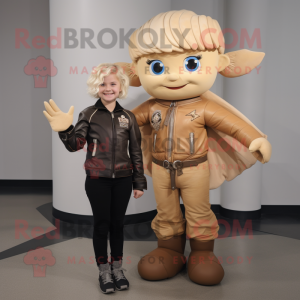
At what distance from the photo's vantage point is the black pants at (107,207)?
6.52 ft

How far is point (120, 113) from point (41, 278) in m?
1.18

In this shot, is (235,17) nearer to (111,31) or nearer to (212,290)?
(111,31)

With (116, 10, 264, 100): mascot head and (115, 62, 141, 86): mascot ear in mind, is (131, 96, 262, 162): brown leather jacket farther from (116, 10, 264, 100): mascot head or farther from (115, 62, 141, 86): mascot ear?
(115, 62, 141, 86): mascot ear

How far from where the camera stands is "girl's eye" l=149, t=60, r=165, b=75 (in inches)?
82.4

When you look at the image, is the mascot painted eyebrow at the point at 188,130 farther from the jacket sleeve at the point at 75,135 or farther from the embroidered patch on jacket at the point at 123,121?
the jacket sleeve at the point at 75,135

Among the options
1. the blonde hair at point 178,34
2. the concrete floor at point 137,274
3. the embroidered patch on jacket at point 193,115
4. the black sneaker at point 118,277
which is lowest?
the concrete floor at point 137,274

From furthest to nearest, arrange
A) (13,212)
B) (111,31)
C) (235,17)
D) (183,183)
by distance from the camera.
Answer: (13,212)
(235,17)
(111,31)
(183,183)

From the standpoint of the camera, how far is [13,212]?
11.8 feet

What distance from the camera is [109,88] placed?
1.99 meters

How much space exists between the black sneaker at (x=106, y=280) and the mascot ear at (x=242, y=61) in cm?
146

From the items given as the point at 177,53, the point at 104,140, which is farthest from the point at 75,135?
the point at 177,53

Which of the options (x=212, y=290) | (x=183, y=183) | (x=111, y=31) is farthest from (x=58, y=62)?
(x=212, y=290)

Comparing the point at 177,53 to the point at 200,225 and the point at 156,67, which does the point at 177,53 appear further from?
the point at 200,225

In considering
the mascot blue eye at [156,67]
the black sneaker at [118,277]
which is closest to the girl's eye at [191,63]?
the mascot blue eye at [156,67]
